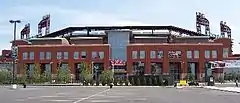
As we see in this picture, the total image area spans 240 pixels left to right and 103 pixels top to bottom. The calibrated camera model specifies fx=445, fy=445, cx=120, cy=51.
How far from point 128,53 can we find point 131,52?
1.00 metres

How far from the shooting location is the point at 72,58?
140 meters

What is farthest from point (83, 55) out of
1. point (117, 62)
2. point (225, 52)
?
point (225, 52)

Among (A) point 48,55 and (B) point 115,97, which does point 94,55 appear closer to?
(A) point 48,55

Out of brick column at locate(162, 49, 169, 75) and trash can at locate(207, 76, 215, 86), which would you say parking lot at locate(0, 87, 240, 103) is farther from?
brick column at locate(162, 49, 169, 75)

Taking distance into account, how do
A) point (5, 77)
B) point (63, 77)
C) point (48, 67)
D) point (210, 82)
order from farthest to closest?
point (48, 67)
point (63, 77)
point (5, 77)
point (210, 82)

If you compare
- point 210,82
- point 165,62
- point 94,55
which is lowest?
point 210,82

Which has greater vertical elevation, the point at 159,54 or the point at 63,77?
the point at 159,54

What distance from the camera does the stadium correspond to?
136500mm

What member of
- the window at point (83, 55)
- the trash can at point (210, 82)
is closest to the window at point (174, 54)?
the window at point (83, 55)

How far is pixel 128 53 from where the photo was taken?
138 metres

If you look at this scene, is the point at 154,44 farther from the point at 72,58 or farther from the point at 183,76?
the point at 72,58

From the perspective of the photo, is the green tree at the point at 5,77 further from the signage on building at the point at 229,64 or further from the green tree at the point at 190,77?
the signage on building at the point at 229,64

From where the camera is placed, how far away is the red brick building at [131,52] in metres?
137

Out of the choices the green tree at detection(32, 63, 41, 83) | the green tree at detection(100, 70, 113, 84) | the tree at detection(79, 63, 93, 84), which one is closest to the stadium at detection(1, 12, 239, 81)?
the tree at detection(79, 63, 93, 84)
